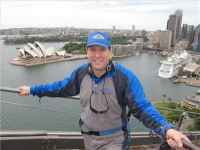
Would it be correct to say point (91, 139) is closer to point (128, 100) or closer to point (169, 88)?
point (128, 100)

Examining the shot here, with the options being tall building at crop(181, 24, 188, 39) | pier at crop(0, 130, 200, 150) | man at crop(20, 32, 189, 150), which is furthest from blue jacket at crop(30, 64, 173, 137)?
tall building at crop(181, 24, 188, 39)

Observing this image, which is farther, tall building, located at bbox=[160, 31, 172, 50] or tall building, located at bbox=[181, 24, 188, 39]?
tall building, located at bbox=[181, 24, 188, 39]

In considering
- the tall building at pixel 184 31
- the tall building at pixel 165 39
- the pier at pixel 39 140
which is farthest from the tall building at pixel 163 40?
the pier at pixel 39 140

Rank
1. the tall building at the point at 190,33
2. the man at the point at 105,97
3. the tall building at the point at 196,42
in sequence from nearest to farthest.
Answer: the man at the point at 105,97 → the tall building at the point at 196,42 → the tall building at the point at 190,33

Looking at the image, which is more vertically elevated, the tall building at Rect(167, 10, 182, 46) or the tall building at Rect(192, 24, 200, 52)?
the tall building at Rect(167, 10, 182, 46)

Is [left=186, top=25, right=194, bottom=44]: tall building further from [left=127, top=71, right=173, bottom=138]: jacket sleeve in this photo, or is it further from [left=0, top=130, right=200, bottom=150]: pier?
[left=127, top=71, right=173, bottom=138]: jacket sleeve

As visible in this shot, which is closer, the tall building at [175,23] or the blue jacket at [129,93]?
the blue jacket at [129,93]

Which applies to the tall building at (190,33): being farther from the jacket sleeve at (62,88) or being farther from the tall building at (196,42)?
the jacket sleeve at (62,88)

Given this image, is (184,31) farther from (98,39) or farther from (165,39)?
(98,39)
